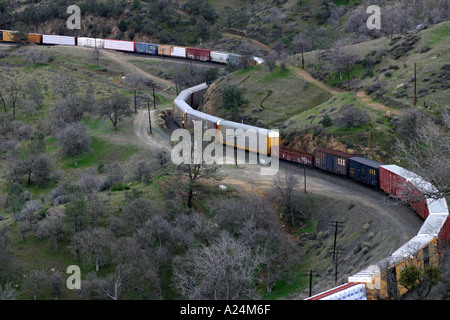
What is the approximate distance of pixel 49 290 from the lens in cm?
3562

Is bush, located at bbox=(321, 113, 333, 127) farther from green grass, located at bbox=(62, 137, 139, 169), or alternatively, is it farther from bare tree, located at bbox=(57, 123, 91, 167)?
bare tree, located at bbox=(57, 123, 91, 167)

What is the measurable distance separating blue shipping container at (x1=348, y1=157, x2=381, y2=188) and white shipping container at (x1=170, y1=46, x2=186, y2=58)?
6369 centimetres

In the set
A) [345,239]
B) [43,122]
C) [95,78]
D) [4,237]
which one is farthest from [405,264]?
[95,78]

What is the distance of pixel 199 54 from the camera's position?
4186 inches

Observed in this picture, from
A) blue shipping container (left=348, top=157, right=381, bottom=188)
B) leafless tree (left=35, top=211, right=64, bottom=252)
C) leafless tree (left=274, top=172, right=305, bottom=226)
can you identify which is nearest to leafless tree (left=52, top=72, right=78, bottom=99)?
leafless tree (left=274, top=172, right=305, bottom=226)

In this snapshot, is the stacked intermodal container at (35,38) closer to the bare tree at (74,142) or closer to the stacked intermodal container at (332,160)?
the bare tree at (74,142)

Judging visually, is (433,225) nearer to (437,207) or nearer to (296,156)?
(437,207)

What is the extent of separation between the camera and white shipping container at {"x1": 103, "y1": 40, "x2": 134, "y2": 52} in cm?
11550

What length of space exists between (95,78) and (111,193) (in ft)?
180

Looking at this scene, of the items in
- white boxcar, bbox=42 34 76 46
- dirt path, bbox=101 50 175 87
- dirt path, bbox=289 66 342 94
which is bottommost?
dirt path, bbox=289 66 342 94

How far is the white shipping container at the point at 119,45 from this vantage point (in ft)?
379

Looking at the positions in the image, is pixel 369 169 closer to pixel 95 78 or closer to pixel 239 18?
pixel 95 78

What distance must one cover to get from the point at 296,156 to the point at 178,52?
58.6 meters

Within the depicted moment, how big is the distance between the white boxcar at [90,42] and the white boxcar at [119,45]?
104 cm
